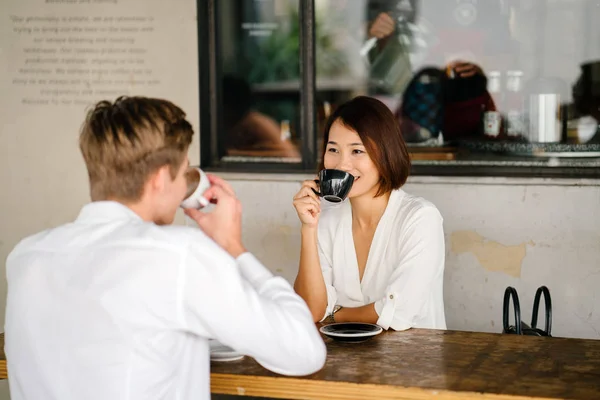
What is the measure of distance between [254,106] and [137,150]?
7.99 ft

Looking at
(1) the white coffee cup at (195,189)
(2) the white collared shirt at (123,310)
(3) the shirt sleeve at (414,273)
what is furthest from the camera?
(3) the shirt sleeve at (414,273)

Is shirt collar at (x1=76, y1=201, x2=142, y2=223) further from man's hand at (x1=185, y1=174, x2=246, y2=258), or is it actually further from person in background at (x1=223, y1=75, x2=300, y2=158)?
person in background at (x1=223, y1=75, x2=300, y2=158)

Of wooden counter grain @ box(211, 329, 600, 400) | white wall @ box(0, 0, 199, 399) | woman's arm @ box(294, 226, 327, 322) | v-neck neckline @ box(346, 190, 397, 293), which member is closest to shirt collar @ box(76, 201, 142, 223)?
wooden counter grain @ box(211, 329, 600, 400)

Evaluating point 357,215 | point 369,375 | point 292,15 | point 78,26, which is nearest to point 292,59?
point 292,15

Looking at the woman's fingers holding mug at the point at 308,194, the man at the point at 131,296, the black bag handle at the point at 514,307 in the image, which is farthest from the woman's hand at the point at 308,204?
the man at the point at 131,296

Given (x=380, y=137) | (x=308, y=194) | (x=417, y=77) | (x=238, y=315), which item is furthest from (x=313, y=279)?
(x=417, y=77)

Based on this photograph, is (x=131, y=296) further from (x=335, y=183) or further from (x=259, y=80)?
(x=259, y=80)

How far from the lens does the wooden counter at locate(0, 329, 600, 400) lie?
167 cm

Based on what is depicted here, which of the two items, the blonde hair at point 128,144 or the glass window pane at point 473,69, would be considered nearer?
the blonde hair at point 128,144

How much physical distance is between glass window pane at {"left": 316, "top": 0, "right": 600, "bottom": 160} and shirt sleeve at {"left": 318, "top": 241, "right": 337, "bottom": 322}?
3.84 ft

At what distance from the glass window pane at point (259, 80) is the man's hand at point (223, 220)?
1.98m

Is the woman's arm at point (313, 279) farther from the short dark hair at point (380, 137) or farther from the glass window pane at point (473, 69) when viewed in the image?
the glass window pane at point (473, 69)

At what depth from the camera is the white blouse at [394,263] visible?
7.63 feet

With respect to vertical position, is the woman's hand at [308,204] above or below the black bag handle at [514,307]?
above
